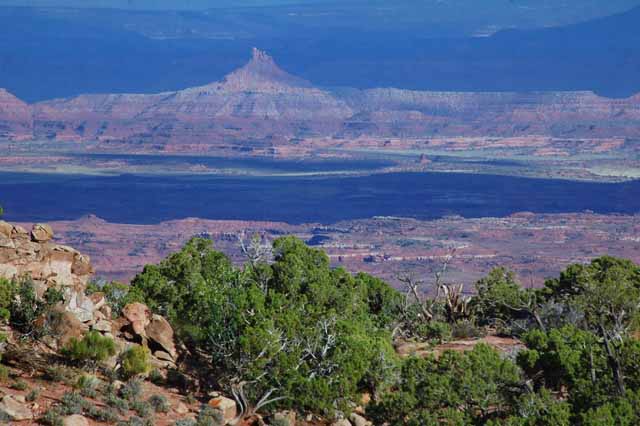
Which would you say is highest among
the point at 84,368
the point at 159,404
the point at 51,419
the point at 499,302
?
the point at 84,368

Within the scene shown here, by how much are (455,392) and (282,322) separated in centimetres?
405

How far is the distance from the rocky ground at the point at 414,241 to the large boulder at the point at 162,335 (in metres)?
66.5

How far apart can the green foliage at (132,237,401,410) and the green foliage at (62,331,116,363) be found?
6.34ft

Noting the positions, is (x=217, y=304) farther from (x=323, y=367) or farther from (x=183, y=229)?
(x=183, y=229)

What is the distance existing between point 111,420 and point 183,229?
123877 millimetres

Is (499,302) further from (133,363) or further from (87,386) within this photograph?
(87,386)

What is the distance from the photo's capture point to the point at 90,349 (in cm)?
1978

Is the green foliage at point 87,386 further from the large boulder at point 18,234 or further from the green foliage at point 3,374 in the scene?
the large boulder at point 18,234

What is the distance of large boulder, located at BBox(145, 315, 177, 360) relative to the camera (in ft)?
71.7

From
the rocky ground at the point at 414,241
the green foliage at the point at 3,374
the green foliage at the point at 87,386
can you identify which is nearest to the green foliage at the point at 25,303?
the green foliage at the point at 3,374

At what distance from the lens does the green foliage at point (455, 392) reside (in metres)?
18.5

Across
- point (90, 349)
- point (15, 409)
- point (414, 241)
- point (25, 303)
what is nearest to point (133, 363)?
point (90, 349)

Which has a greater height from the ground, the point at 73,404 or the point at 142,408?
the point at 73,404

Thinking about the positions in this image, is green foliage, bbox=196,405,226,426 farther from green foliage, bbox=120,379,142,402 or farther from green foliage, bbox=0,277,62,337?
green foliage, bbox=0,277,62,337
